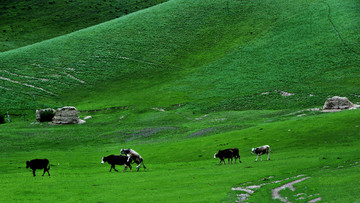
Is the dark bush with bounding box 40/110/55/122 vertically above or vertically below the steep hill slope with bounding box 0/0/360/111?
below

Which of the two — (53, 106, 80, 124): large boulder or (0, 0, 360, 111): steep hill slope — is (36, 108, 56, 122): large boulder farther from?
(0, 0, 360, 111): steep hill slope

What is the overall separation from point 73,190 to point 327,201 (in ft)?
52.0

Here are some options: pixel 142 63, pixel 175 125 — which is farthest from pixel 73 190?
pixel 142 63

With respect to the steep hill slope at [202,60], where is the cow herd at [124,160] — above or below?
below

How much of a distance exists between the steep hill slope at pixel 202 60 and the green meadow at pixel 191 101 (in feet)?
1.78

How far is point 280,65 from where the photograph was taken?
116875mm

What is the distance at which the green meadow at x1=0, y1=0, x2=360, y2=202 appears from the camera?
3023 cm

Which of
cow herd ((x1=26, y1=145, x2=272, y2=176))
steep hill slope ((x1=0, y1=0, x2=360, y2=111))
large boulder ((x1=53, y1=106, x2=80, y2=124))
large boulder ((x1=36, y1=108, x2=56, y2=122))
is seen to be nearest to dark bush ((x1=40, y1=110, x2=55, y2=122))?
large boulder ((x1=36, y1=108, x2=56, y2=122))

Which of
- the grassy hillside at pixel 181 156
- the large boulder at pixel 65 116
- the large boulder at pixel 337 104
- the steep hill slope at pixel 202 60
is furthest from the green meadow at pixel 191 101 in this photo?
the large boulder at pixel 337 104

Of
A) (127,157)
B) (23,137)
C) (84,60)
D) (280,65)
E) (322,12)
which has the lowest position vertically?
(127,157)

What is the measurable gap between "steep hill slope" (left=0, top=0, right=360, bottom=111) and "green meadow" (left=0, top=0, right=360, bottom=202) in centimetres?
54

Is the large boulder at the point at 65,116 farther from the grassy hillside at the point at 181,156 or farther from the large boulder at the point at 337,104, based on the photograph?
the large boulder at the point at 337,104

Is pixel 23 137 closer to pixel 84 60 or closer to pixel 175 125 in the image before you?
pixel 175 125

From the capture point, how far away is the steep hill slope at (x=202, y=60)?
10175 centimetres
